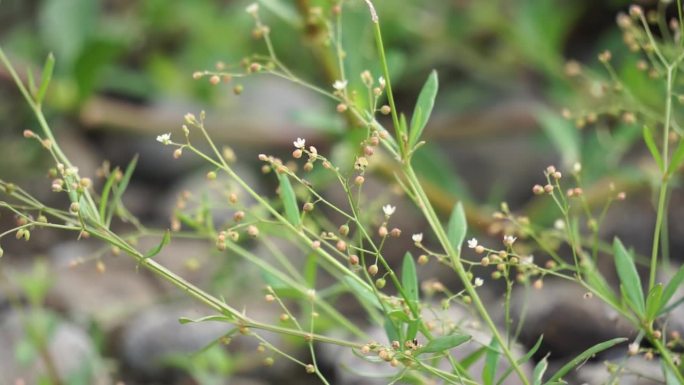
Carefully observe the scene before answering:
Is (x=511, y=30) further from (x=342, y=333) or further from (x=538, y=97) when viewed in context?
(x=342, y=333)

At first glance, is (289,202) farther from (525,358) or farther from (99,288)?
(99,288)

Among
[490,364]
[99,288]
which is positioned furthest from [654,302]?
[99,288]

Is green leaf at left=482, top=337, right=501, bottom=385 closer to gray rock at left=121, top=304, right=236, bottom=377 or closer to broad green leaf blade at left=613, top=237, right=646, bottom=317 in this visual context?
broad green leaf blade at left=613, top=237, right=646, bottom=317

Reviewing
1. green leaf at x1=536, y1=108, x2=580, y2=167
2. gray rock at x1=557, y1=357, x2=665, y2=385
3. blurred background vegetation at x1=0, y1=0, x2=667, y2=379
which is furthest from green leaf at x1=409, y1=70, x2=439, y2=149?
green leaf at x1=536, y1=108, x2=580, y2=167

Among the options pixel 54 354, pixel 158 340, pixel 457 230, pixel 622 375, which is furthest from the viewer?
pixel 158 340

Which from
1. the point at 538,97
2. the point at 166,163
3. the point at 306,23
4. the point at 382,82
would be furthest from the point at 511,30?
the point at 382,82

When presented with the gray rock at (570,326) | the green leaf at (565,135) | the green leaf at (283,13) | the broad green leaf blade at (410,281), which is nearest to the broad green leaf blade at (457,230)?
the broad green leaf blade at (410,281)

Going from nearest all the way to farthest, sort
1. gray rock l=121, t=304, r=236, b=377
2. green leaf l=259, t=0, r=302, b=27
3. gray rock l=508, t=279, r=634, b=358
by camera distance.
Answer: gray rock l=508, t=279, r=634, b=358 → green leaf l=259, t=0, r=302, b=27 → gray rock l=121, t=304, r=236, b=377
